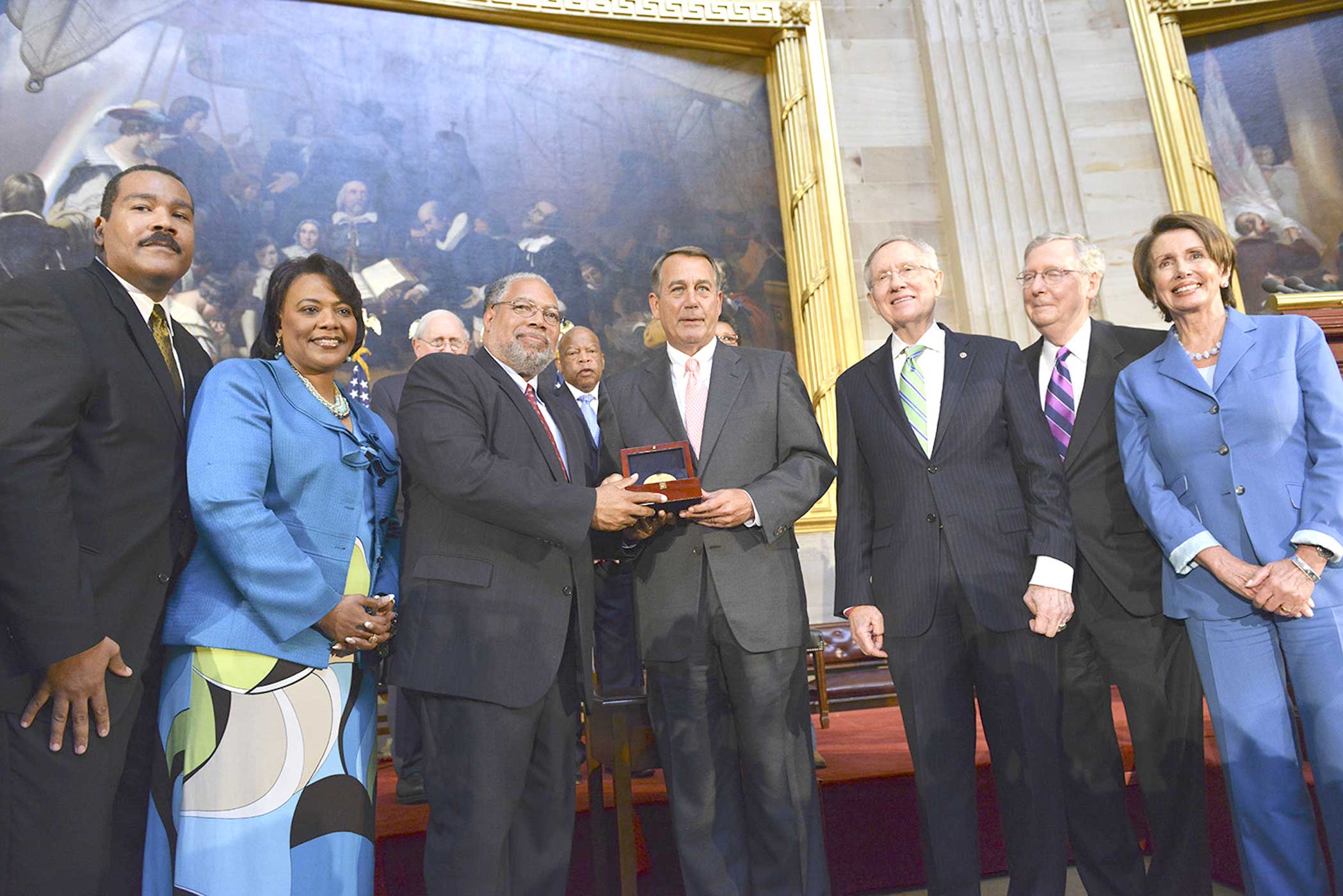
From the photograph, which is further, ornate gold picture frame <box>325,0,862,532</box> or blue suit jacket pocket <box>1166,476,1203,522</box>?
ornate gold picture frame <box>325,0,862,532</box>

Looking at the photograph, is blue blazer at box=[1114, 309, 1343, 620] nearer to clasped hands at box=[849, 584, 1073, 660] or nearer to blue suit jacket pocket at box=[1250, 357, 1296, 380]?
blue suit jacket pocket at box=[1250, 357, 1296, 380]

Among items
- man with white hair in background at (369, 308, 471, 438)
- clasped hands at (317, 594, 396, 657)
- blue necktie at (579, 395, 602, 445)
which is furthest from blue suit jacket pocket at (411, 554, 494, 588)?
man with white hair in background at (369, 308, 471, 438)

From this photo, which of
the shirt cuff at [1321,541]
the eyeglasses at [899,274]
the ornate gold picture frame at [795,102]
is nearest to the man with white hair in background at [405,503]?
the eyeglasses at [899,274]

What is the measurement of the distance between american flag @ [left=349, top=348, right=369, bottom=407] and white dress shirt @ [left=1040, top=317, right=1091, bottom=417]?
406 cm

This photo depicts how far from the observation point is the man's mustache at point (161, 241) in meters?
2.43

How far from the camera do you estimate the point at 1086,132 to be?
7.27 meters

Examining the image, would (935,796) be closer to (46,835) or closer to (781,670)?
(781,670)

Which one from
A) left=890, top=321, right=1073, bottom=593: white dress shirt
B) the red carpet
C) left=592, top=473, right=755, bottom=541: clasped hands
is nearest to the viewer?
left=592, top=473, right=755, bottom=541: clasped hands

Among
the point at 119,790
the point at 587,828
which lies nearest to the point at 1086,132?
the point at 587,828

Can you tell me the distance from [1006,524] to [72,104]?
6100 millimetres

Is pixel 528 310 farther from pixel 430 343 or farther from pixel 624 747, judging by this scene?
pixel 430 343

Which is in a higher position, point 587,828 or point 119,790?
point 119,790

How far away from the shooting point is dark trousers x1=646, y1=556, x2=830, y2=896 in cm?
251

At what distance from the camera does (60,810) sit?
1.92 metres
